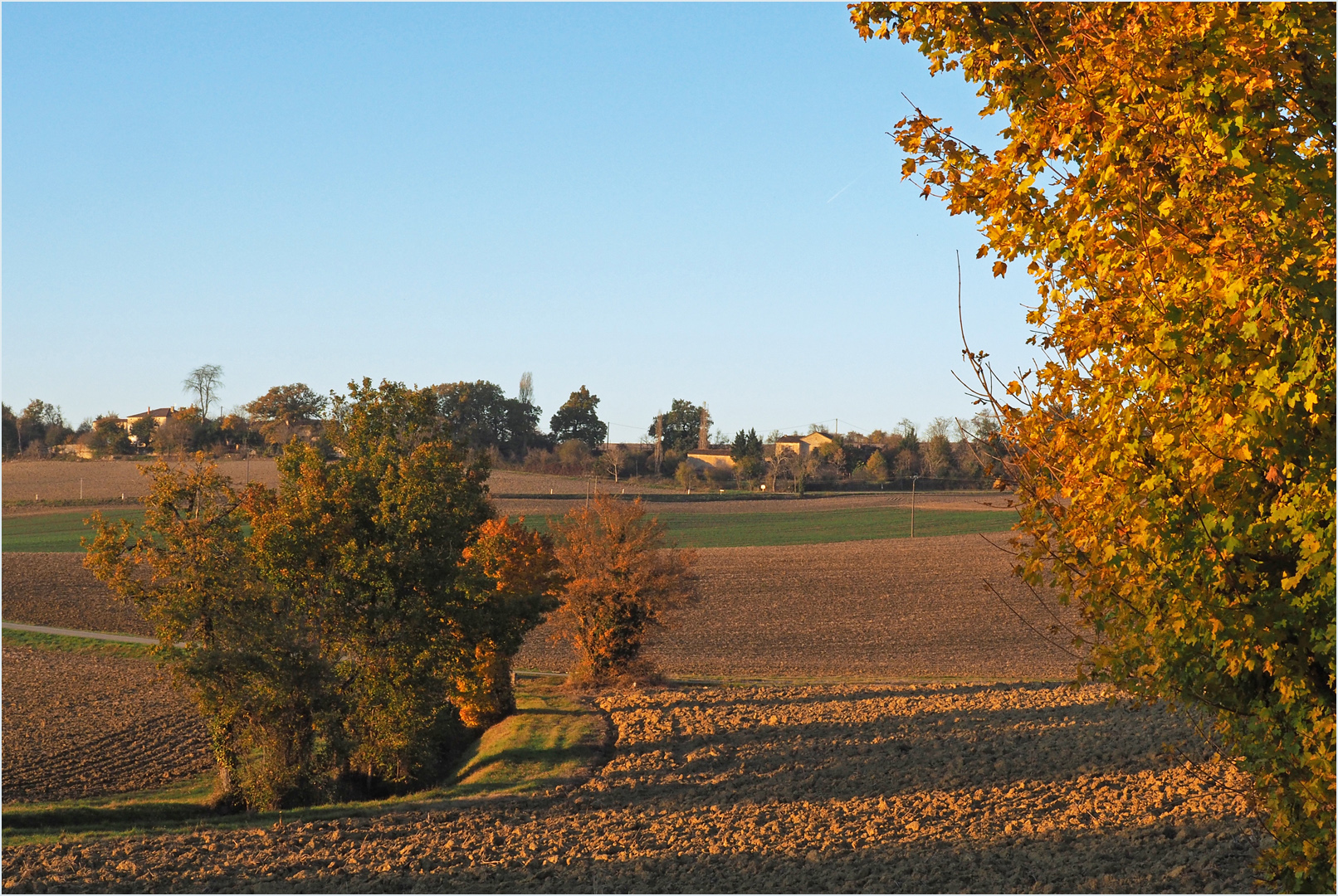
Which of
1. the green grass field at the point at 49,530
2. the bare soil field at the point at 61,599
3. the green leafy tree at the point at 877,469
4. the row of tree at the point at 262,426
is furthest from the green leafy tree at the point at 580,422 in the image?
the bare soil field at the point at 61,599

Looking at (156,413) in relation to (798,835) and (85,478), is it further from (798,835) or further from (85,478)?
(798,835)

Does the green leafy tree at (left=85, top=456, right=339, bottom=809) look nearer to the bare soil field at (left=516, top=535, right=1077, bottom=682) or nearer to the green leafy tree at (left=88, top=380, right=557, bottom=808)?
the green leafy tree at (left=88, top=380, right=557, bottom=808)

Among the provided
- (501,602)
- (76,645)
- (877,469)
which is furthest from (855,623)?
(877,469)

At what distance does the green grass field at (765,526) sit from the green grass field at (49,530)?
0.15 ft

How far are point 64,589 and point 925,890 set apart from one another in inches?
1971

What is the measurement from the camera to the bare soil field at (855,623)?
33.1 m

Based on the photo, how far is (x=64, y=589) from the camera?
47844 mm

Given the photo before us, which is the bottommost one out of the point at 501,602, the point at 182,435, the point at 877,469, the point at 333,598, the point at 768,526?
the point at 768,526

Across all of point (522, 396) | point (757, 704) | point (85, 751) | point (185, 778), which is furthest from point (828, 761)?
point (522, 396)

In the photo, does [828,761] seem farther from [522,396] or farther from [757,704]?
[522,396]

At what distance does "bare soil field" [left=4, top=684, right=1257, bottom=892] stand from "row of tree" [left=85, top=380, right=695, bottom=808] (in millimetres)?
4848

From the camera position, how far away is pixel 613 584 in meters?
28.1

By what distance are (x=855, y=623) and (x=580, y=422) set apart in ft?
312

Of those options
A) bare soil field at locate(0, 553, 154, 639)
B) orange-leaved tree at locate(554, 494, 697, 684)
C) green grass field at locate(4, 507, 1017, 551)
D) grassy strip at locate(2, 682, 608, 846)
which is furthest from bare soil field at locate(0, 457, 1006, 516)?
grassy strip at locate(2, 682, 608, 846)
